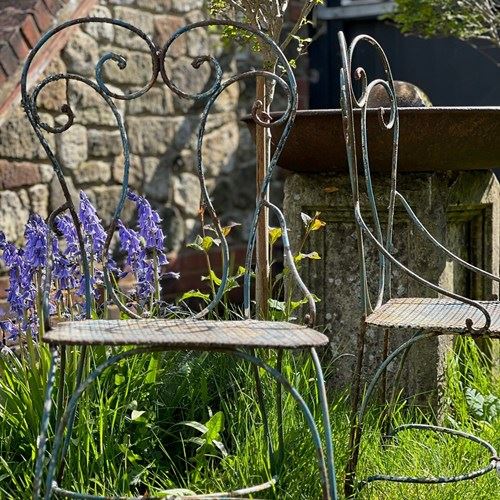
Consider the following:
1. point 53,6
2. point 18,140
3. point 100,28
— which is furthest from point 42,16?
point 18,140

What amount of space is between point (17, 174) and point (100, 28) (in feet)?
3.07

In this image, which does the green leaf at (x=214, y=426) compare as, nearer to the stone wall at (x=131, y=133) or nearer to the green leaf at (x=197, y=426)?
the green leaf at (x=197, y=426)

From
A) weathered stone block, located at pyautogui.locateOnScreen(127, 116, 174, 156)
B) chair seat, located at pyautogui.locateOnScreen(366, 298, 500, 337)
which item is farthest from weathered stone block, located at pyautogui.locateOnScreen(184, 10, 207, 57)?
chair seat, located at pyautogui.locateOnScreen(366, 298, 500, 337)

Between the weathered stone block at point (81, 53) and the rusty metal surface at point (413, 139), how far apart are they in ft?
7.29

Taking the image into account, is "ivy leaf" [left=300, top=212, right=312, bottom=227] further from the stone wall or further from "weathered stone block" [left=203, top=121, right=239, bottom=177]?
"weathered stone block" [left=203, top=121, right=239, bottom=177]

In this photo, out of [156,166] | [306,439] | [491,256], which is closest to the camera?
[306,439]

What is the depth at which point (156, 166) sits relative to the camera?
6027mm

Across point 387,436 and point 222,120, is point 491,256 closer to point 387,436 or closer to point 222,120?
point 387,436

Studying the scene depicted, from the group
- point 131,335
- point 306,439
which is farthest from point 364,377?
point 131,335

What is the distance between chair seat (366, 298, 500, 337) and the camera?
246cm

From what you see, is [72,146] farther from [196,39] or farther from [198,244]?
[198,244]

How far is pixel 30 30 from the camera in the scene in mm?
5090

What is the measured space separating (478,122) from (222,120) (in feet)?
10.4

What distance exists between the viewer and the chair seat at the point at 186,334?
2090 millimetres
